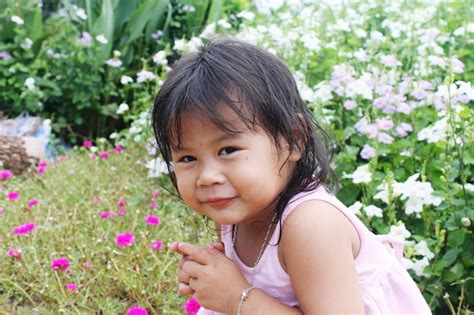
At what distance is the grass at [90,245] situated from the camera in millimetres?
2098

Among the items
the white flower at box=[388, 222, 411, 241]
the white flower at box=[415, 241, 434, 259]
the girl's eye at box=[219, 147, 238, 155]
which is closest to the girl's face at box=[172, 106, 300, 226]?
the girl's eye at box=[219, 147, 238, 155]

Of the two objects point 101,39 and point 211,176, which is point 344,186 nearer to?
point 211,176

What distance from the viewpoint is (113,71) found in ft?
14.6

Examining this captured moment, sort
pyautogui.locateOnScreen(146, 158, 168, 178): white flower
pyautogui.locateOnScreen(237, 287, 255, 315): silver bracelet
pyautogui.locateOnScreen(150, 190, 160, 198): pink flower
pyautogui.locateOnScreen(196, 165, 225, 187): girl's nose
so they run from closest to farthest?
pyautogui.locateOnScreen(196, 165, 225, 187): girl's nose < pyautogui.locateOnScreen(237, 287, 255, 315): silver bracelet < pyautogui.locateOnScreen(150, 190, 160, 198): pink flower < pyautogui.locateOnScreen(146, 158, 168, 178): white flower

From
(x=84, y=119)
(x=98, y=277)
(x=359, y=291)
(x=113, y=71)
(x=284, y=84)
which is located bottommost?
(x=84, y=119)

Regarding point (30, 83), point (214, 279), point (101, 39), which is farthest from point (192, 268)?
point (101, 39)

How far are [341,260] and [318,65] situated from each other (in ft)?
6.84

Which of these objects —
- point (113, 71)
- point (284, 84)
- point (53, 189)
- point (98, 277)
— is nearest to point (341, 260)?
point (284, 84)

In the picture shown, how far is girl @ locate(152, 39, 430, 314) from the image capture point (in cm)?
137

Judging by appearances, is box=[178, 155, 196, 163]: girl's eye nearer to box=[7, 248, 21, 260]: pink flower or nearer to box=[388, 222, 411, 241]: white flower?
box=[388, 222, 411, 241]: white flower

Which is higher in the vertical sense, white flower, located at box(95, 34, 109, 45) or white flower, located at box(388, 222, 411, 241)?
white flower, located at box(388, 222, 411, 241)

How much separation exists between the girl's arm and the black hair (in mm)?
90

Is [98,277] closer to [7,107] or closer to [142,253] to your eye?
[142,253]

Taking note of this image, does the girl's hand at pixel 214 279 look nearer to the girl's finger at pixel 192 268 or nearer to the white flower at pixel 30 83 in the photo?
the girl's finger at pixel 192 268
